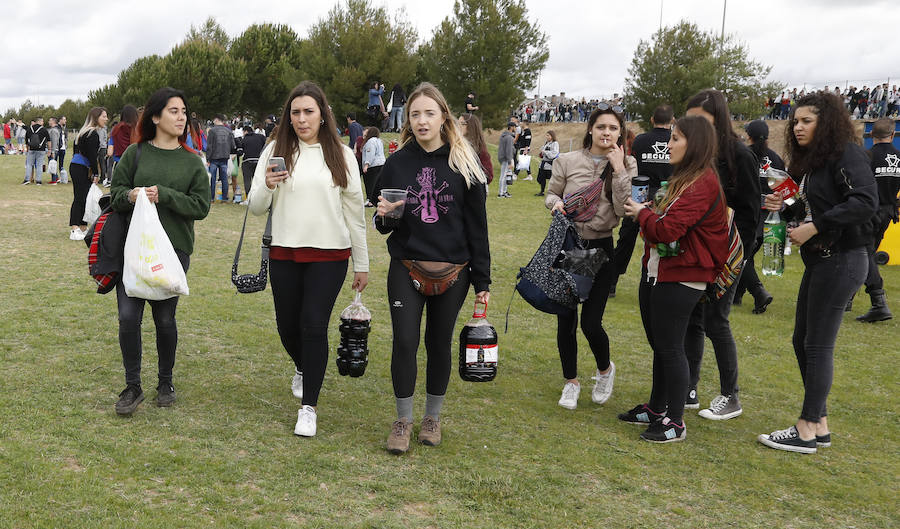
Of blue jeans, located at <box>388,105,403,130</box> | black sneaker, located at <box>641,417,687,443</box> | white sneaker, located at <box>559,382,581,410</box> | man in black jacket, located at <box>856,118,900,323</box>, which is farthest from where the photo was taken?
blue jeans, located at <box>388,105,403,130</box>

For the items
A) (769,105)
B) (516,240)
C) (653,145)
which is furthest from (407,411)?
(769,105)

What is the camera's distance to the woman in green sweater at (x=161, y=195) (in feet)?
14.0

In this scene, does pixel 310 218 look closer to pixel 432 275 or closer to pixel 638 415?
pixel 432 275

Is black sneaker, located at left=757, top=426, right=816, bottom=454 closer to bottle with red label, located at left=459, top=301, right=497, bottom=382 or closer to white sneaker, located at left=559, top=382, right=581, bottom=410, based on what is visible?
white sneaker, located at left=559, top=382, right=581, bottom=410

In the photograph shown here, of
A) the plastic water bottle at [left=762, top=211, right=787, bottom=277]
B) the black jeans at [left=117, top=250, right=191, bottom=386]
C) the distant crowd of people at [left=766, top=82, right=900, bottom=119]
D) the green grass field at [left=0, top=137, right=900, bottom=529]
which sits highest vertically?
the distant crowd of people at [left=766, top=82, right=900, bottom=119]

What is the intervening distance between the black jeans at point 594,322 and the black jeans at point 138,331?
95.6 inches

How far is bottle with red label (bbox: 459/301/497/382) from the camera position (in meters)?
4.05

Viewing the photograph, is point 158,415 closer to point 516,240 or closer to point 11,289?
point 11,289

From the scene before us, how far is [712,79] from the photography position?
41.8 metres

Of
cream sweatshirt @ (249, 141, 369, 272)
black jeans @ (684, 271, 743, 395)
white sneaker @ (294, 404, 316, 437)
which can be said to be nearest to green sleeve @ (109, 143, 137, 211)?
cream sweatshirt @ (249, 141, 369, 272)

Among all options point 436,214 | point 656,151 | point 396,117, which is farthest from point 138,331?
point 396,117

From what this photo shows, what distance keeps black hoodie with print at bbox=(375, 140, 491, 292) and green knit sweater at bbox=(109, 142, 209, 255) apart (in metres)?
1.16

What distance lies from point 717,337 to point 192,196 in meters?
3.42

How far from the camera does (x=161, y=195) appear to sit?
4195 millimetres
